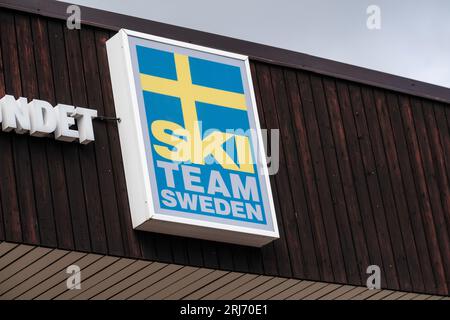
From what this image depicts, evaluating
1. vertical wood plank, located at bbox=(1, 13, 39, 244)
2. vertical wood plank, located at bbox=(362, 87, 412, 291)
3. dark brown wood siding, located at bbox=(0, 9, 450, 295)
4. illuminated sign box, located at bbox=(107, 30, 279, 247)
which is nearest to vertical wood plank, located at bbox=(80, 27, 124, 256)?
dark brown wood siding, located at bbox=(0, 9, 450, 295)

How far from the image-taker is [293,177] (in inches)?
489

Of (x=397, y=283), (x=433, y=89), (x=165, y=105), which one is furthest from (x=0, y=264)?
(x=433, y=89)

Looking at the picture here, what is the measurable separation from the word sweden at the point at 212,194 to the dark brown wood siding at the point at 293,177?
34 cm

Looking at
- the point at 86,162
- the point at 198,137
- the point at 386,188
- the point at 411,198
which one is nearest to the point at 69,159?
the point at 86,162

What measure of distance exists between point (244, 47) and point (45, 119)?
2732mm

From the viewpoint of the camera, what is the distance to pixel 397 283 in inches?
499

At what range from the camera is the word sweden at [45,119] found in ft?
34.9

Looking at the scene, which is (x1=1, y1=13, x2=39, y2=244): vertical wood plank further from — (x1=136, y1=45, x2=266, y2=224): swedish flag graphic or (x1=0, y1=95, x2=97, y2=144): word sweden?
(x1=136, y1=45, x2=266, y2=224): swedish flag graphic

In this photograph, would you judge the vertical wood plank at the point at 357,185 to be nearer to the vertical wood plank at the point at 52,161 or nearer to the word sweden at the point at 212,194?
the word sweden at the point at 212,194

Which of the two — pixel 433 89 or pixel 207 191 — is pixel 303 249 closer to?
pixel 207 191

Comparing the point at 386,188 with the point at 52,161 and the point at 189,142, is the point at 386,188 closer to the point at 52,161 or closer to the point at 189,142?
the point at 189,142

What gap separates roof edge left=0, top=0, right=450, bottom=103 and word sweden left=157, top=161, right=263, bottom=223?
160cm

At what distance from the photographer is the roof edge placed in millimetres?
11469
